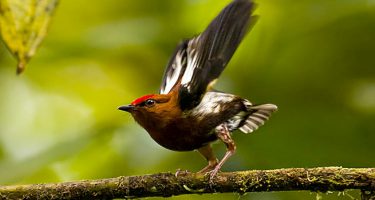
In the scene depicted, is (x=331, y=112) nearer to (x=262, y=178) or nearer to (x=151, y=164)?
(x=151, y=164)

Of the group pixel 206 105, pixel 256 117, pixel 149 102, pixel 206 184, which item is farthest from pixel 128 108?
pixel 206 184

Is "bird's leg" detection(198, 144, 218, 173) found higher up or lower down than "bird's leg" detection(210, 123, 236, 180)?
lower down

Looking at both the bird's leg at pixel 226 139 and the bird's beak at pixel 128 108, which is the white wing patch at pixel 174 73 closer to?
the bird's beak at pixel 128 108

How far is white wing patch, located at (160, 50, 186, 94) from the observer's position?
3174 mm

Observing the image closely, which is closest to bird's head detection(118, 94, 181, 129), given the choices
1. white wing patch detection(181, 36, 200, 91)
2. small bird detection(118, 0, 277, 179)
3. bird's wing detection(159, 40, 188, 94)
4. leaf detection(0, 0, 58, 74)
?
small bird detection(118, 0, 277, 179)

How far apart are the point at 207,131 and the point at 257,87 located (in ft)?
1.36

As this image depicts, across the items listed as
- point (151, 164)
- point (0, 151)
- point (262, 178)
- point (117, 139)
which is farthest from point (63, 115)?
point (262, 178)

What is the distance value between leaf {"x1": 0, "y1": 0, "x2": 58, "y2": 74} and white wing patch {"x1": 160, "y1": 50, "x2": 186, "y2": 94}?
0.92m

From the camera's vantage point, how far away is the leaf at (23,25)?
87.6 inches

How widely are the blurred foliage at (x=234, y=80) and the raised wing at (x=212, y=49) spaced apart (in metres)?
0.32

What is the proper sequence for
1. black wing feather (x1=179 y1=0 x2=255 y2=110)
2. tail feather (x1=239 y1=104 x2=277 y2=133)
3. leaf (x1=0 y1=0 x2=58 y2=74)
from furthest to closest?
tail feather (x1=239 y1=104 x2=277 y2=133), black wing feather (x1=179 y1=0 x2=255 y2=110), leaf (x1=0 y1=0 x2=58 y2=74)

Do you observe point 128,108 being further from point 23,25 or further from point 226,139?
point 23,25

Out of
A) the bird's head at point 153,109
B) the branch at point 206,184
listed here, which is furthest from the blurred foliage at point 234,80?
the branch at point 206,184

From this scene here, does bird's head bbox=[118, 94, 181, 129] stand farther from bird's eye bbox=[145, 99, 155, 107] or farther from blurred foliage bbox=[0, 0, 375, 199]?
blurred foliage bbox=[0, 0, 375, 199]
